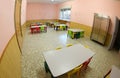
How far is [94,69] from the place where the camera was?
8.97ft

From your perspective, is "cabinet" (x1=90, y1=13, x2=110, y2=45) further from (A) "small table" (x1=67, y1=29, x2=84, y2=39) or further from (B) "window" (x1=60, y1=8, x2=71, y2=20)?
(B) "window" (x1=60, y1=8, x2=71, y2=20)

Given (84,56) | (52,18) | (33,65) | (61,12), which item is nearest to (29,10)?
(52,18)

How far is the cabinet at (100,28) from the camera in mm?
4479

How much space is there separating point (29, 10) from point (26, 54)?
719cm

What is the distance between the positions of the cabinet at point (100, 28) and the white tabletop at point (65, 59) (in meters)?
2.28

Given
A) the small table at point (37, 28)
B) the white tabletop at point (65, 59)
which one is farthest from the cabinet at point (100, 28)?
the small table at point (37, 28)

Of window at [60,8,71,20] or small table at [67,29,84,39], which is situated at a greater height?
window at [60,8,71,20]

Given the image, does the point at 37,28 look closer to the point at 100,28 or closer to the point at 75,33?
the point at 75,33

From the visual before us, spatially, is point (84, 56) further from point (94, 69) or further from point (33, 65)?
point (33, 65)

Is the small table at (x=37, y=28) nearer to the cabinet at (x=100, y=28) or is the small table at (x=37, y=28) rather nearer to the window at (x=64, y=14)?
the window at (x=64, y=14)

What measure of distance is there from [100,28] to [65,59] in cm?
323

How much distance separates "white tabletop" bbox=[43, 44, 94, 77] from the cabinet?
228 centimetres

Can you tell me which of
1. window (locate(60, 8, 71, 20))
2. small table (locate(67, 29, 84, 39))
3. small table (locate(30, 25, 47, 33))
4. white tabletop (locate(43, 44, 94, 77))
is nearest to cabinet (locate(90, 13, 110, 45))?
small table (locate(67, 29, 84, 39))

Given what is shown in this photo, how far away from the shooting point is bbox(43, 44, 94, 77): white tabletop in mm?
1977
